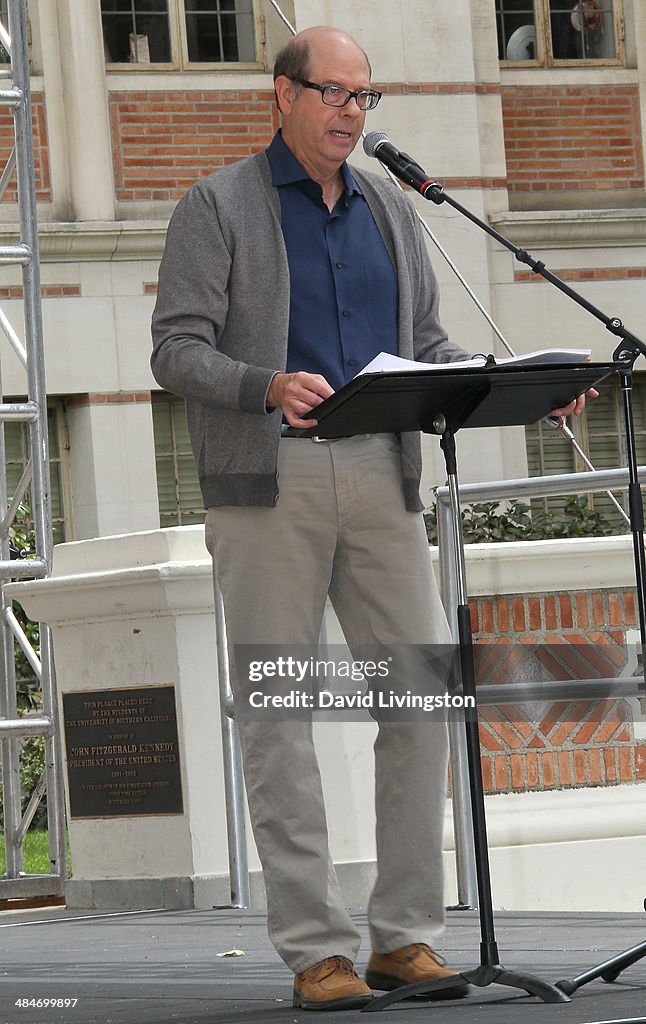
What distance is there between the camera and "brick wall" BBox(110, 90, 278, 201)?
11883mm

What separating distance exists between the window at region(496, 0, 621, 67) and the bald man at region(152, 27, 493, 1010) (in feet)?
31.0

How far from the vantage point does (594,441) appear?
12.9m

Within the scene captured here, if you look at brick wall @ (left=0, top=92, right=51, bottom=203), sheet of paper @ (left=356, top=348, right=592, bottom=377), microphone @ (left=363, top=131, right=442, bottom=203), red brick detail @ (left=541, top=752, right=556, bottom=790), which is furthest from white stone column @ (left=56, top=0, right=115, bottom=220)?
sheet of paper @ (left=356, top=348, right=592, bottom=377)

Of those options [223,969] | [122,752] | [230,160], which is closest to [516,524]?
[230,160]

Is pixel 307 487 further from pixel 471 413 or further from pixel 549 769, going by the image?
pixel 549 769

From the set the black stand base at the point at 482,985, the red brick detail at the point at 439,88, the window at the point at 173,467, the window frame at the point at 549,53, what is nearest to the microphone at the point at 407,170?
the black stand base at the point at 482,985

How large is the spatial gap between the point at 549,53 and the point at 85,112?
3.45 metres

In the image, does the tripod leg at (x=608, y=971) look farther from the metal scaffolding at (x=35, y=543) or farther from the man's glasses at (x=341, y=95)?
the metal scaffolding at (x=35, y=543)

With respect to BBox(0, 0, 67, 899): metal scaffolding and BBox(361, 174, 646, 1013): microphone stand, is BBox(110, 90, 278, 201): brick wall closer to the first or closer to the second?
BBox(0, 0, 67, 899): metal scaffolding

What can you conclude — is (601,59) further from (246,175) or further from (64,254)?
(246,175)

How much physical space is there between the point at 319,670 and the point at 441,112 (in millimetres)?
8704

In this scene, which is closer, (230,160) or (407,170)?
(407,170)

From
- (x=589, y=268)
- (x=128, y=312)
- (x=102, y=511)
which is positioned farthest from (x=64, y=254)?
(x=589, y=268)

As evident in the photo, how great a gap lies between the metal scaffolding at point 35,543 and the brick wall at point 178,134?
15.5 feet
